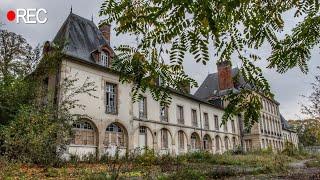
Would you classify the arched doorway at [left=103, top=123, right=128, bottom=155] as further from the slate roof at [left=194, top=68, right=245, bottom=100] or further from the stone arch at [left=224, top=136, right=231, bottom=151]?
the slate roof at [left=194, top=68, right=245, bottom=100]

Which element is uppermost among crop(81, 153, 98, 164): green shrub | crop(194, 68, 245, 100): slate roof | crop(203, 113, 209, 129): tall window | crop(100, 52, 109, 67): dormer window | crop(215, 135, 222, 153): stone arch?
crop(194, 68, 245, 100): slate roof

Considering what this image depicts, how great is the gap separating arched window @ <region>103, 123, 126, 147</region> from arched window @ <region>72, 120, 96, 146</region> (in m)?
0.98

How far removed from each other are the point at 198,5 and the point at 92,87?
1773 centimetres

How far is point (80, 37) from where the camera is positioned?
2062cm

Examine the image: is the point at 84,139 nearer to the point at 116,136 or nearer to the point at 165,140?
the point at 116,136

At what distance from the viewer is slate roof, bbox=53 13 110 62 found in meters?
19.2

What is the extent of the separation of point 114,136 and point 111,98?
2423 millimetres

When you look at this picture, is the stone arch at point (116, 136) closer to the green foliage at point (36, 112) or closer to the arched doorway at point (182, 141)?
the green foliage at point (36, 112)

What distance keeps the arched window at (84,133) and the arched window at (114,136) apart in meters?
0.98

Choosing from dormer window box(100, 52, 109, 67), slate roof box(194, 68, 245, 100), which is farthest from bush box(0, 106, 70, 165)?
slate roof box(194, 68, 245, 100)

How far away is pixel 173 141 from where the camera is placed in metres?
25.1

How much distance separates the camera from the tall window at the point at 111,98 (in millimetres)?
19969

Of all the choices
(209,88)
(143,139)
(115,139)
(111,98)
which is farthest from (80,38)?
(209,88)

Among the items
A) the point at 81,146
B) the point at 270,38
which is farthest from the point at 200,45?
the point at 81,146
